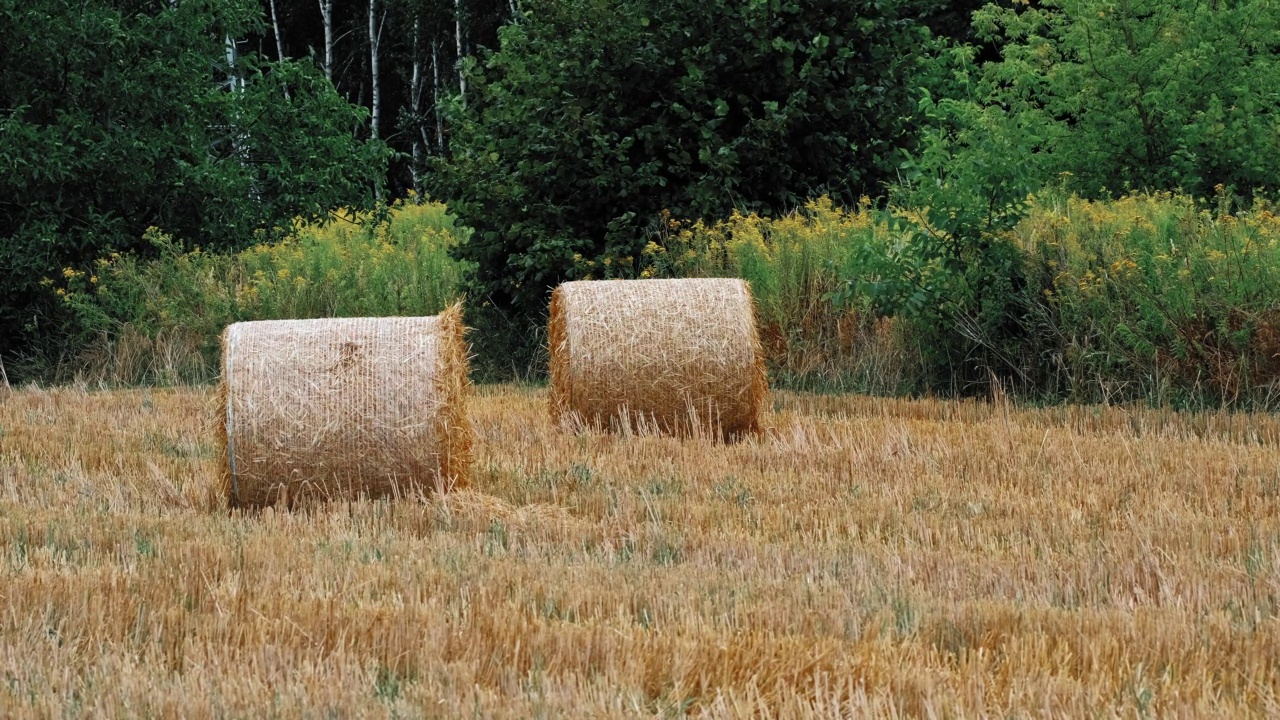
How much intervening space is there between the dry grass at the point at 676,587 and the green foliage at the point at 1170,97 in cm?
911

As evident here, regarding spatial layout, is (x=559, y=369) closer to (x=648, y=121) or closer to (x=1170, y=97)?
(x=648, y=121)

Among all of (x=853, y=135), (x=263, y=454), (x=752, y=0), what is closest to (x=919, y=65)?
(x=853, y=135)

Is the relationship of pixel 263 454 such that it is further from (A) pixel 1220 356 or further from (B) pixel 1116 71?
(B) pixel 1116 71

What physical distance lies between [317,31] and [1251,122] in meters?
29.3

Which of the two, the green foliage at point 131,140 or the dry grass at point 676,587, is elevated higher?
the green foliage at point 131,140

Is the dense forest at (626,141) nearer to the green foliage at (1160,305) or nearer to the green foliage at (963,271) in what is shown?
the green foliage at (963,271)

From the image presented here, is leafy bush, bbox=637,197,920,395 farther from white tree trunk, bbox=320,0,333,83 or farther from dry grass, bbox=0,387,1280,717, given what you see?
white tree trunk, bbox=320,0,333,83

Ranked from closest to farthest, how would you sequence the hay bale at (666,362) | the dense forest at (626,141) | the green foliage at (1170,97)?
the hay bale at (666,362) < the dense forest at (626,141) < the green foliage at (1170,97)

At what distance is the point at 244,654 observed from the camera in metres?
3.99

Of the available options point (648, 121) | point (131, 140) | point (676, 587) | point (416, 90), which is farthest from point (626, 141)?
point (416, 90)

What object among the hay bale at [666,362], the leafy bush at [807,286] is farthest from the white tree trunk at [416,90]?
the hay bale at [666,362]

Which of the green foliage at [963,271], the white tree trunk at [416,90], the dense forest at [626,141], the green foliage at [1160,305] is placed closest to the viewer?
the green foliage at [1160,305]

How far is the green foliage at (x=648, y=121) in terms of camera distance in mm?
12867

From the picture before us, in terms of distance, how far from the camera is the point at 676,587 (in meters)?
4.67
